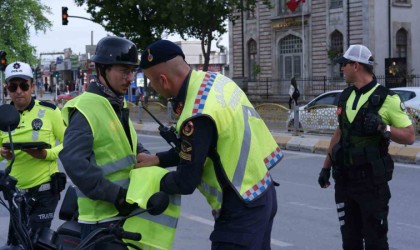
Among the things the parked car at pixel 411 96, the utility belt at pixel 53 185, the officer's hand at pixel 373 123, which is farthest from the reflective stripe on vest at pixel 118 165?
the parked car at pixel 411 96

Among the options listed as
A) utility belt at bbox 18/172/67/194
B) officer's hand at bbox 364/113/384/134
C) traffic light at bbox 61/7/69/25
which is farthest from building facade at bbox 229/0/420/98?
officer's hand at bbox 364/113/384/134

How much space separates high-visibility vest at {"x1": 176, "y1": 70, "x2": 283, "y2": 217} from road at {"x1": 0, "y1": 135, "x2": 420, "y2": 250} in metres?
4.27

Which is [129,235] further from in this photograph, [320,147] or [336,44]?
[336,44]

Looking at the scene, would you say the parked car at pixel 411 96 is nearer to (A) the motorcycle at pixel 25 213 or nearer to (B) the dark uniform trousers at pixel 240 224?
(A) the motorcycle at pixel 25 213

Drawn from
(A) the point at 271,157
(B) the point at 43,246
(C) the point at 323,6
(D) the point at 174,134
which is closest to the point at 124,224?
(D) the point at 174,134

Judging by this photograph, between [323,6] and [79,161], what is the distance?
43595mm

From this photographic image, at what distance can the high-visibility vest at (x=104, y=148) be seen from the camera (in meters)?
3.77

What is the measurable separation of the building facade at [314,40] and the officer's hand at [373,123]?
34.1 meters

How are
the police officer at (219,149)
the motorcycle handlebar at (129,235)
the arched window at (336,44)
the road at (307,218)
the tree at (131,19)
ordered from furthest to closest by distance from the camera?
the arched window at (336,44), the tree at (131,19), the road at (307,218), the police officer at (219,149), the motorcycle handlebar at (129,235)

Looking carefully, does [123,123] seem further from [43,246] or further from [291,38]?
[291,38]

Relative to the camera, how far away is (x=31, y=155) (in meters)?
5.48

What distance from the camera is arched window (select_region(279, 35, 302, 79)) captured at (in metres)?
48.3

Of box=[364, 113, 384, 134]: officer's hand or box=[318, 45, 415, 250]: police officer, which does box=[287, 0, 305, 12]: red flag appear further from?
box=[364, 113, 384, 134]: officer's hand

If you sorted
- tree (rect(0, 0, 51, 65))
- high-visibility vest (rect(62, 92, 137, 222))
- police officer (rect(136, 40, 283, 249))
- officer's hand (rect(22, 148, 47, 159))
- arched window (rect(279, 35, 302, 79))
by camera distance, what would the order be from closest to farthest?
police officer (rect(136, 40, 283, 249)) < high-visibility vest (rect(62, 92, 137, 222)) < officer's hand (rect(22, 148, 47, 159)) < arched window (rect(279, 35, 302, 79)) < tree (rect(0, 0, 51, 65))
